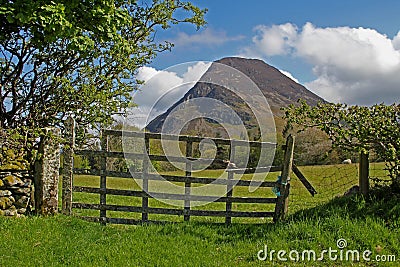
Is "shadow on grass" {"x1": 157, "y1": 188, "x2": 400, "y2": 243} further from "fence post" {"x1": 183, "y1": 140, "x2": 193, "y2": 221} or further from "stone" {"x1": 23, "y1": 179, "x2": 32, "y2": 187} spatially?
"stone" {"x1": 23, "y1": 179, "x2": 32, "y2": 187}

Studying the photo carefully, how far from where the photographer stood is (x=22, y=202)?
857 centimetres

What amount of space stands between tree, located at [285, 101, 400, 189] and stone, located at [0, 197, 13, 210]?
6280 millimetres

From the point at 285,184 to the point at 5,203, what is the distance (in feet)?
19.9

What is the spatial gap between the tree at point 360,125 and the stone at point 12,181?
19.9ft

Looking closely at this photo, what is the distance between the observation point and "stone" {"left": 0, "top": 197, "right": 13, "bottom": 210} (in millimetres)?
8391

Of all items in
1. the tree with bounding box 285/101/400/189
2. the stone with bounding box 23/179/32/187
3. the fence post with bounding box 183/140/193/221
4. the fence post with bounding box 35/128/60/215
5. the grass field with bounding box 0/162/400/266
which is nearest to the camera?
the grass field with bounding box 0/162/400/266

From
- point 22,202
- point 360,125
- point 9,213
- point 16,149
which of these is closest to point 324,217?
point 360,125

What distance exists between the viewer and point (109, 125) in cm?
1059

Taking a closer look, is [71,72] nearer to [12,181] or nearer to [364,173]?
[12,181]

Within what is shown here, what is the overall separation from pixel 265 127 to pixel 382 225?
4367mm

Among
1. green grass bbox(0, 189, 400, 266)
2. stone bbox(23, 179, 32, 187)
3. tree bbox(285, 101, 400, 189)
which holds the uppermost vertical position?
tree bbox(285, 101, 400, 189)

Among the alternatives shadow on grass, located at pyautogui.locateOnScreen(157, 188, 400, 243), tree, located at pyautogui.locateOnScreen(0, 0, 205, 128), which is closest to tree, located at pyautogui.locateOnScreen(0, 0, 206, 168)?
tree, located at pyautogui.locateOnScreen(0, 0, 205, 128)

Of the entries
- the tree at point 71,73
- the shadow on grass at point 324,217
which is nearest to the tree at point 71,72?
the tree at point 71,73

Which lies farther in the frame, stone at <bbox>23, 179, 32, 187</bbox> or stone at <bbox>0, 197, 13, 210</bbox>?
stone at <bbox>23, 179, 32, 187</bbox>
